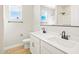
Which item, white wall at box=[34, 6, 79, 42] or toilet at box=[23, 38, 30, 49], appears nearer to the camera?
white wall at box=[34, 6, 79, 42]

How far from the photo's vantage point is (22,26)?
225 cm

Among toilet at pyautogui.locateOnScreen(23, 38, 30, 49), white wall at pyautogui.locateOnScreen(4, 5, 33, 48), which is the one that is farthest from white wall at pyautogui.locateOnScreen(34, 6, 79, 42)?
toilet at pyautogui.locateOnScreen(23, 38, 30, 49)

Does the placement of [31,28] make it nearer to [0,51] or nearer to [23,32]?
[23,32]

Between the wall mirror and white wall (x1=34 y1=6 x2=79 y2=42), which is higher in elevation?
the wall mirror

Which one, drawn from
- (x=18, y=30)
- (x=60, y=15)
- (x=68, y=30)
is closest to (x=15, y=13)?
(x=18, y=30)

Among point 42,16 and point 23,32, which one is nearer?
point 23,32

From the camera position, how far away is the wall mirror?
2174 mm

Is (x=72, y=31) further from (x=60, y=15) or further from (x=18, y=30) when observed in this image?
(x=18, y=30)

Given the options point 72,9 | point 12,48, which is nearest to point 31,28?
point 12,48

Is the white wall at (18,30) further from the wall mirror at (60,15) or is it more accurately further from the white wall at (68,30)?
the wall mirror at (60,15)

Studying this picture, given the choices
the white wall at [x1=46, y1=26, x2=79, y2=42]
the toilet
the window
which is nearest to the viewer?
the white wall at [x1=46, y1=26, x2=79, y2=42]

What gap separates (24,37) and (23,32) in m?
0.10

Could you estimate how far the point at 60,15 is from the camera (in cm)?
251

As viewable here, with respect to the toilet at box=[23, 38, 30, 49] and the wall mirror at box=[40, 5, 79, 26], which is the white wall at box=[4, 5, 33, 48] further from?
the wall mirror at box=[40, 5, 79, 26]
